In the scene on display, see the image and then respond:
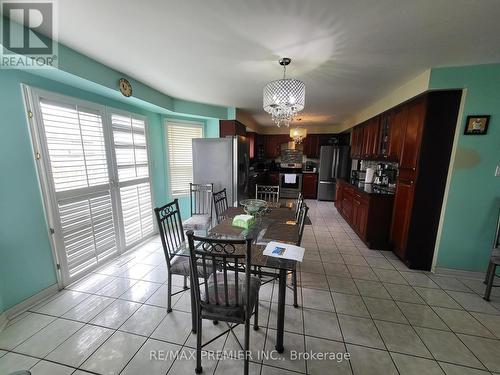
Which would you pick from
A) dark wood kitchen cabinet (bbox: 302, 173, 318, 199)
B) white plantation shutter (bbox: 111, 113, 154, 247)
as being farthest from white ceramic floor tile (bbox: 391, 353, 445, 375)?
dark wood kitchen cabinet (bbox: 302, 173, 318, 199)

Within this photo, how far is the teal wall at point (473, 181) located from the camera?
206 cm

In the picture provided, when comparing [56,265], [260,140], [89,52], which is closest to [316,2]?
[89,52]

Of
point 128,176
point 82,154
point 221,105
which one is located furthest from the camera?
point 221,105

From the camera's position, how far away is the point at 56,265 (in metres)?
2.06

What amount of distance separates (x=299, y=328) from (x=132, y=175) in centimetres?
292

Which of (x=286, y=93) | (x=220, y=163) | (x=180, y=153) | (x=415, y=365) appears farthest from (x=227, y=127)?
(x=415, y=365)

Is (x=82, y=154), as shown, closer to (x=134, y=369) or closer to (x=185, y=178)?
(x=185, y=178)

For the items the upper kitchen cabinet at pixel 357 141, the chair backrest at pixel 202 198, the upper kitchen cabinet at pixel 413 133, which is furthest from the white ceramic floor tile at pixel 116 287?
the upper kitchen cabinet at pixel 357 141

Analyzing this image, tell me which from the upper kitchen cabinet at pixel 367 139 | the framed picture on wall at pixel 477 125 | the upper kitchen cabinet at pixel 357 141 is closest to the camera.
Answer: the framed picture on wall at pixel 477 125

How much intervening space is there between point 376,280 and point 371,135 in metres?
2.72

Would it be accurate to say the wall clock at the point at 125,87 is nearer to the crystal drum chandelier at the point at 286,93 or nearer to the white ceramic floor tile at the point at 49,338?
the crystal drum chandelier at the point at 286,93

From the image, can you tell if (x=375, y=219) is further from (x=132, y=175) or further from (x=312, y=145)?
(x=312, y=145)

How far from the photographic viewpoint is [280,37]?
156cm
